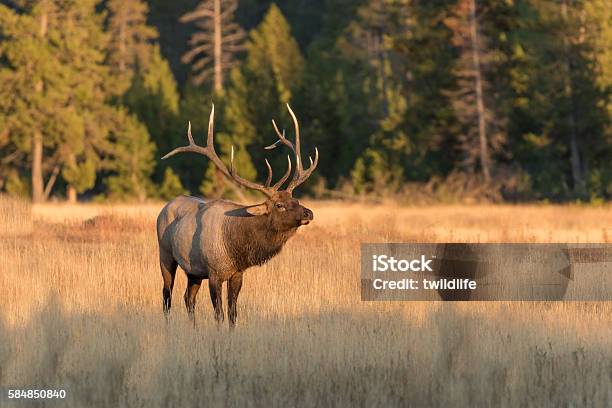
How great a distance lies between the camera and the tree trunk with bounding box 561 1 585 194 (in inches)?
1337

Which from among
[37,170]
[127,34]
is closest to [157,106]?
[37,170]

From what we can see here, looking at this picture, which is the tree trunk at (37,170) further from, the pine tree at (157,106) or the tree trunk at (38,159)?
the pine tree at (157,106)

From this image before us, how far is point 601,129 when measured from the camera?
3447 cm

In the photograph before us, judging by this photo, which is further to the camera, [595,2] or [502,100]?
[502,100]

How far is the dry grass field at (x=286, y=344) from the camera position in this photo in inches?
337

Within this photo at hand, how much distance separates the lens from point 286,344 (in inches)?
385

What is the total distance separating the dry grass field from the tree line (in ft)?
67.2

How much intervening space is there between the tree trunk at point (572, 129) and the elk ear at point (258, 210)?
2403cm

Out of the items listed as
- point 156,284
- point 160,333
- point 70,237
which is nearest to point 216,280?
point 160,333

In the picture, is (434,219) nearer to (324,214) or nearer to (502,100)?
(324,214)

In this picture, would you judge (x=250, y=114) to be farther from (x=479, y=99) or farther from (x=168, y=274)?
(x=168, y=274)

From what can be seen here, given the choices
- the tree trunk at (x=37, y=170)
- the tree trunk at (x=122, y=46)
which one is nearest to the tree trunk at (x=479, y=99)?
the tree trunk at (x=37, y=170)

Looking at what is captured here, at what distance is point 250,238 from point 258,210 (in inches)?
10.6

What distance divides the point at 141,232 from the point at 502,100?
18582 millimetres
